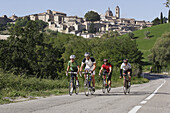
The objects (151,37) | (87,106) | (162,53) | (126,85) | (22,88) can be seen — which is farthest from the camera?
(151,37)

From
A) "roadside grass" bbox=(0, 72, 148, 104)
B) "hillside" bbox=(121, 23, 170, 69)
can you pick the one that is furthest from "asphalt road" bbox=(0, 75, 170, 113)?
"hillside" bbox=(121, 23, 170, 69)

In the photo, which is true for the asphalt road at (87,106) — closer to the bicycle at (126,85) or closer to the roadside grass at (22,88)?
the roadside grass at (22,88)

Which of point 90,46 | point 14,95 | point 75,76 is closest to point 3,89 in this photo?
point 14,95

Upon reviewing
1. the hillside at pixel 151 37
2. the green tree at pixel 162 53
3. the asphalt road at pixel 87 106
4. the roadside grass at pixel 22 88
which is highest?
the hillside at pixel 151 37

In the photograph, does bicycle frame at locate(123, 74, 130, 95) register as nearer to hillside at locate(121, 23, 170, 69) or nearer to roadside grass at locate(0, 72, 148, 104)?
roadside grass at locate(0, 72, 148, 104)

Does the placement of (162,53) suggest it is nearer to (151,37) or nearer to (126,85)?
(151,37)

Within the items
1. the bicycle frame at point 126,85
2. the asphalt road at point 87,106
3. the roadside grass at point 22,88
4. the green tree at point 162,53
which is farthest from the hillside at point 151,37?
the asphalt road at point 87,106

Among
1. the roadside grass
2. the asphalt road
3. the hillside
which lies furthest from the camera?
the hillside

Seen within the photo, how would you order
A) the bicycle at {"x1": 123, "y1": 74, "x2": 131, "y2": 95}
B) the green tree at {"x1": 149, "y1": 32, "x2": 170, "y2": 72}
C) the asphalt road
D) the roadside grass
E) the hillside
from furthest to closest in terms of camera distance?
the hillside → the green tree at {"x1": 149, "y1": 32, "x2": 170, "y2": 72} → the bicycle at {"x1": 123, "y1": 74, "x2": 131, "y2": 95} → the roadside grass → the asphalt road

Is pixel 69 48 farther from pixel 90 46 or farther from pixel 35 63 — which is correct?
pixel 35 63

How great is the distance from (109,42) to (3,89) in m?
70.2

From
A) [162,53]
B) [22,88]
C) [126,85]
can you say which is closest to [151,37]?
[162,53]

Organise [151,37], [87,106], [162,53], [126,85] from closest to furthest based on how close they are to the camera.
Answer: [87,106] < [126,85] < [162,53] < [151,37]

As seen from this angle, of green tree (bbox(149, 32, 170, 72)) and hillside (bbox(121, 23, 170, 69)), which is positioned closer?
green tree (bbox(149, 32, 170, 72))
